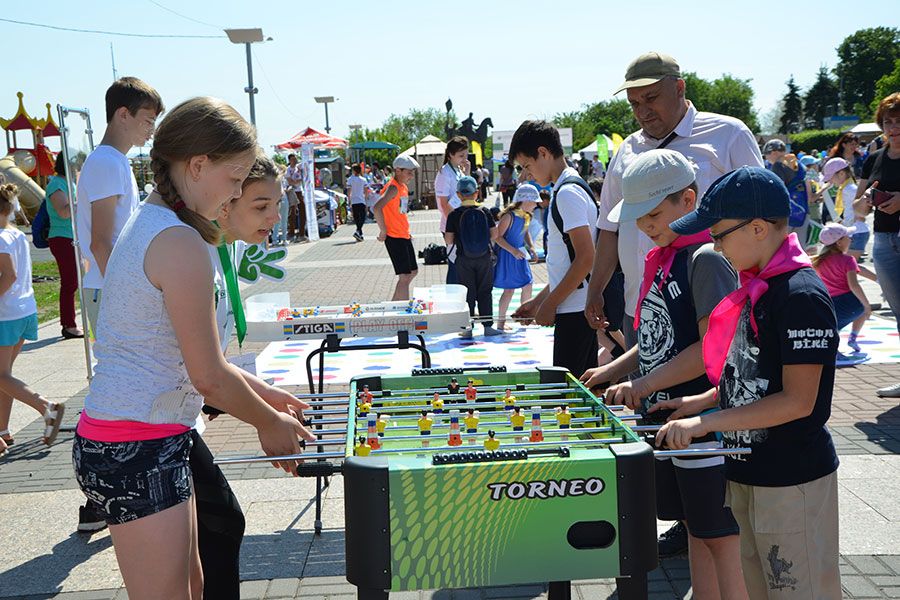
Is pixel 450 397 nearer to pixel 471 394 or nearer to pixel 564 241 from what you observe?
pixel 471 394

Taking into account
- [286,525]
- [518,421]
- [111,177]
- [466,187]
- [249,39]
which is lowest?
[286,525]

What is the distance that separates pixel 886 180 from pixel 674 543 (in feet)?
13.8

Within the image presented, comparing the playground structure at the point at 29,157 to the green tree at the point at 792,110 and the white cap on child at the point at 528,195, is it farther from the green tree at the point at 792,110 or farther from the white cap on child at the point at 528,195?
the green tree at the point at 792,110

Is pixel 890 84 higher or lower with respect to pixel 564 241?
higher

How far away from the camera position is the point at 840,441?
5.62 metres

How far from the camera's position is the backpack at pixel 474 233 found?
9227 millimetres

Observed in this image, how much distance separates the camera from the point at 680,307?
3059 millimetres

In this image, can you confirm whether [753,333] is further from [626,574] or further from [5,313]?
[5,313]

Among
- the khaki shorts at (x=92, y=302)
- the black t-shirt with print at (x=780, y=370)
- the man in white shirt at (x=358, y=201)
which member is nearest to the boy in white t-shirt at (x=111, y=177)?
the khaki shorts at (x=92, y=302)

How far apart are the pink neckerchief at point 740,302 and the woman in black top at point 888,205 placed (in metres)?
4.70

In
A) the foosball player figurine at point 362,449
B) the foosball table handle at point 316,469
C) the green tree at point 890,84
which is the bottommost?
the foosball table handle at point 316,469

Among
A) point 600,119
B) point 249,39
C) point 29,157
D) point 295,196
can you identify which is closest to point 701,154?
point 249,39

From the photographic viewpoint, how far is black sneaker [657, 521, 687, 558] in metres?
4.06

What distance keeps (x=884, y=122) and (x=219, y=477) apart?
591 centimetres
